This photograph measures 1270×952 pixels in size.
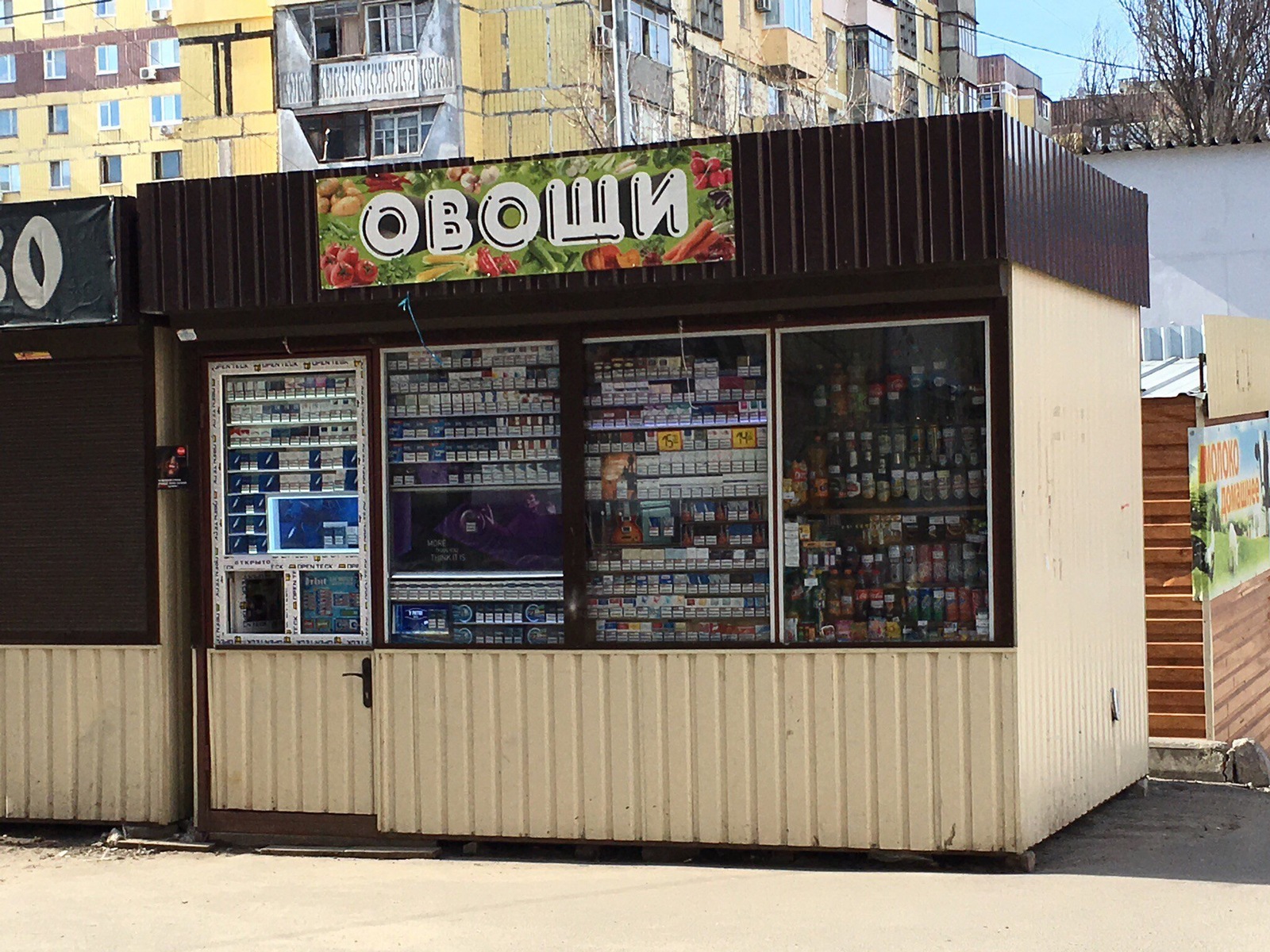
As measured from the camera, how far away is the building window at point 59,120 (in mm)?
62222

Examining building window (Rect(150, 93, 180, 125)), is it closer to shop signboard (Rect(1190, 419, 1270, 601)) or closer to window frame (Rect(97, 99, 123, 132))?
window frame (Rect(97, 99, 123, 132))

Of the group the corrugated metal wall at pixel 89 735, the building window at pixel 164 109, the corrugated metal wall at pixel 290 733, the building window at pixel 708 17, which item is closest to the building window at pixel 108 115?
the building window at pixel 164 109

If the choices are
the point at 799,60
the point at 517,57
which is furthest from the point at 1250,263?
the point at 799,60

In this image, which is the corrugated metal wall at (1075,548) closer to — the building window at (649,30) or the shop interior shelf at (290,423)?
the shop interior shelf at (290,423)

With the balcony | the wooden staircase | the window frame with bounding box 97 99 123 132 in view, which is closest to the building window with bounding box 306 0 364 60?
the balcony

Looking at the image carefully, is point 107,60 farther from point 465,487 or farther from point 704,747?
point 704,747

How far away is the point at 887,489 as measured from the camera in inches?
321

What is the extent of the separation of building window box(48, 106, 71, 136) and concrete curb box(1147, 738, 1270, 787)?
58.5 m

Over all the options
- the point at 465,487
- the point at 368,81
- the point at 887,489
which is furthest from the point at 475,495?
the point at 368,81

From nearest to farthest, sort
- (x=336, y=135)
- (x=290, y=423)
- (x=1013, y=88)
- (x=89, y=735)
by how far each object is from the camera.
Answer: (x=290, y=423)
(x=89, y=735)
(x=336, y=135)
(x=1013, y=88)

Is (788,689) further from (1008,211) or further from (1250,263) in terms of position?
(1250,263)

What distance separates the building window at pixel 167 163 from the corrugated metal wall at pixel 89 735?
173ft

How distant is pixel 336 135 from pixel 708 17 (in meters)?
9.30

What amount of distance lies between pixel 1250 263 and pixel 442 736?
1353cm
